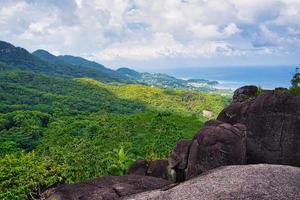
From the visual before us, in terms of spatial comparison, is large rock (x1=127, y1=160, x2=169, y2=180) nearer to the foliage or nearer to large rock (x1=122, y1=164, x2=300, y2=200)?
the foliage

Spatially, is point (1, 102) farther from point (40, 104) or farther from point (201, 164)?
point (201, 164)

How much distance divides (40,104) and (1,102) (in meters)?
17.4

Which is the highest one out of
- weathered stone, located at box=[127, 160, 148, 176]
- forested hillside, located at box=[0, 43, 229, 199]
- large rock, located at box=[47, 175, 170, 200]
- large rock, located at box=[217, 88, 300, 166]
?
large rock, located at box=[217, 88, 300, 166]

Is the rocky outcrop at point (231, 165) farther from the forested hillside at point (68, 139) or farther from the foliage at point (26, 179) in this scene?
the forested hillside at point (68, 139)

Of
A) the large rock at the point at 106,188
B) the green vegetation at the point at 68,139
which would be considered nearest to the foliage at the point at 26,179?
the green vegetation at the point at 68,139

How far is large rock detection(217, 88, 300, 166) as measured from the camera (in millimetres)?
24953

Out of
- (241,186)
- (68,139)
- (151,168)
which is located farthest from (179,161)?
(68,139)

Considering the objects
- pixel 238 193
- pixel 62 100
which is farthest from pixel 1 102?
pixel 238 193

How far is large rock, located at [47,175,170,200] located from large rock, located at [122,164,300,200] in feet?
7.78

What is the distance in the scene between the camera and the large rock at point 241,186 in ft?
50.1

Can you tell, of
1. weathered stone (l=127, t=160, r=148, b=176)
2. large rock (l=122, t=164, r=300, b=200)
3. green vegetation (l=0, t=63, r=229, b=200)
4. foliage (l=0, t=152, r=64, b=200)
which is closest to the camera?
large rock (l=122, t=164, r=300, b=200)

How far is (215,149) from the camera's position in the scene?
2241cm

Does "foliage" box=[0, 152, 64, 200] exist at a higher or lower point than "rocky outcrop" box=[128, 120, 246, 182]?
lower

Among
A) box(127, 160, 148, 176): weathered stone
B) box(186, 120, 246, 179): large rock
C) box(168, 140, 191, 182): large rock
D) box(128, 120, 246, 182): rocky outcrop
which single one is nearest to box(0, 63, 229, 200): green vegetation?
box(127, 160, 148, 176): weathered stone
